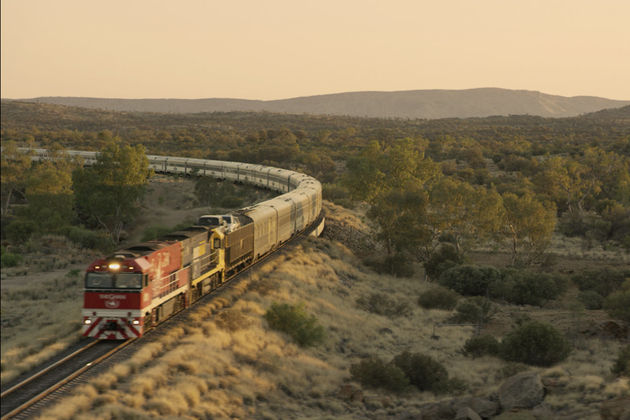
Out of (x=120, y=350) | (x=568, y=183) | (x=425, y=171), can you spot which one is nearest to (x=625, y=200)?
(x=568, y=183)

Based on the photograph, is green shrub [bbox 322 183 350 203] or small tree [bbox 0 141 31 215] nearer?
small tree [bbox 0 141 31 215]

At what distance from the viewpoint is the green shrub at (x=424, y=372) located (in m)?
26.4

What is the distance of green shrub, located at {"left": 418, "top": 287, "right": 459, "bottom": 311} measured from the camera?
41.2 m

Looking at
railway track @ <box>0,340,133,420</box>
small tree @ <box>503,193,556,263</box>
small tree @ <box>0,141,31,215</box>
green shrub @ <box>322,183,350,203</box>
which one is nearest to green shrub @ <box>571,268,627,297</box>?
small tree @ <box>503,193,556,263</box>

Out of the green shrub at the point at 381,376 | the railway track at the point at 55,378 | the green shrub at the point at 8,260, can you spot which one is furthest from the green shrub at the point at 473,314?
the green shrub at the point at 8,260

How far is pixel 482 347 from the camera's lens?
102 feet

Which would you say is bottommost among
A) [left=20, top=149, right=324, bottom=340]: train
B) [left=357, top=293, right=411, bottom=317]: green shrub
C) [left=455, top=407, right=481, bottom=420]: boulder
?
[left=357, top=293, right=411, bottom=317]: green shrub

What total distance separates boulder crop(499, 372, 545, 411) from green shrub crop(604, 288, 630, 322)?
632 inches

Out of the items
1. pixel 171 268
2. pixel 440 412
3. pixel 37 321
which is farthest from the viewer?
pixel 37 321

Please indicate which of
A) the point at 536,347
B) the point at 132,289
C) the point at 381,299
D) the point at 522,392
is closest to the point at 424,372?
the point at 536,347

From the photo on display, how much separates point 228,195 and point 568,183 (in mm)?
40673

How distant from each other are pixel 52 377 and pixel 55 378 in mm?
192

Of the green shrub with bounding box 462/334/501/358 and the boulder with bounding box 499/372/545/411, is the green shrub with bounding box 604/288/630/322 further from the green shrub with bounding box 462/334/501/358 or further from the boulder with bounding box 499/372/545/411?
the boulder with bounding box 499/372/545/411

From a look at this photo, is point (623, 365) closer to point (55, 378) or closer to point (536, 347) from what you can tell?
point (536, 347)
